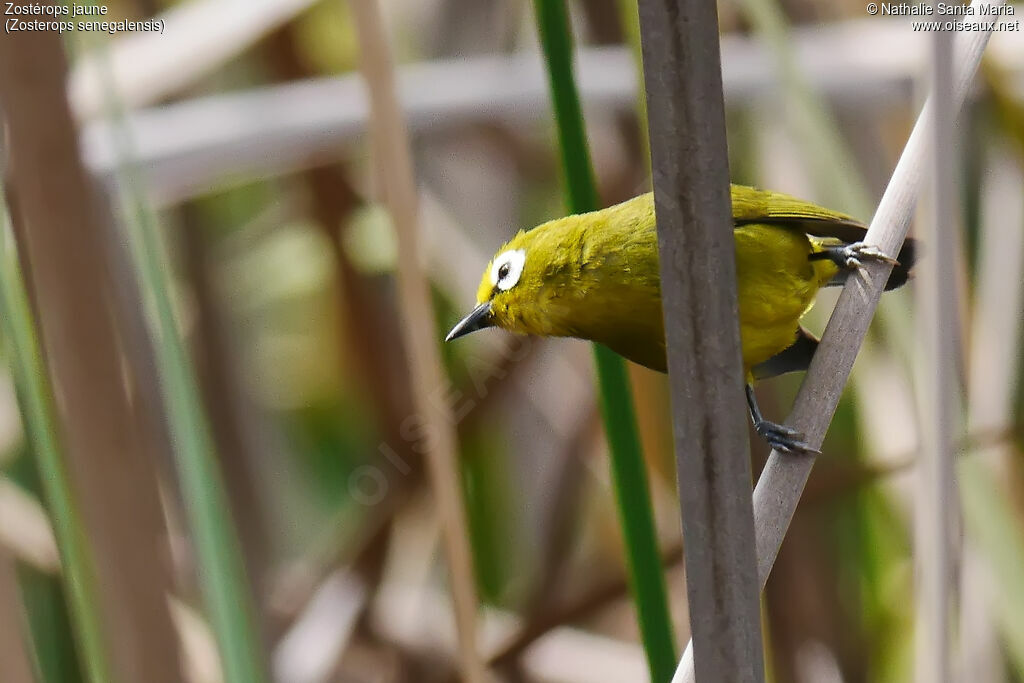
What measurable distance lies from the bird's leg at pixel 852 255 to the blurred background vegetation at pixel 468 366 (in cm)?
20

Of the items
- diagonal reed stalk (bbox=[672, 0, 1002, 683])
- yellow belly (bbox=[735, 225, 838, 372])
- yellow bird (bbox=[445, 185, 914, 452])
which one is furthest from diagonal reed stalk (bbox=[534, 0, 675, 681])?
yellow belly (bbox=[735, 225, 838, 372])

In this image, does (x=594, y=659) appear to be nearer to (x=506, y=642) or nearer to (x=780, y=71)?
(x=506, y=642)

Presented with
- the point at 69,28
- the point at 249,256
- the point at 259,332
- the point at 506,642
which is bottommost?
the point at 506,642

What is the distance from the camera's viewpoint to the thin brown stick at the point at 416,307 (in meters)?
0.74

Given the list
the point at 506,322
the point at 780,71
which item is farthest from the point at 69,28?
the point at 780,71

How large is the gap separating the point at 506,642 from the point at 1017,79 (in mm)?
897

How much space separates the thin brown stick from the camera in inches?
29.3

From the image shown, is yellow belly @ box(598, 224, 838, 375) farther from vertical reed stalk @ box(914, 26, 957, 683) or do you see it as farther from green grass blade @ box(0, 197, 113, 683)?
green grass blade @ box(0, 197, 113, 683)

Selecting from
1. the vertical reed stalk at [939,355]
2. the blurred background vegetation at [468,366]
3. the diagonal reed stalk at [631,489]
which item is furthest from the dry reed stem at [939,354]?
the blurred background vegetation at [468,366]

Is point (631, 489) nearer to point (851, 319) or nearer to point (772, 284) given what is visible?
point (851, 319)

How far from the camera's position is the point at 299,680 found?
1301mm

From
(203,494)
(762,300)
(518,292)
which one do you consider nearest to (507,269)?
(518,292)

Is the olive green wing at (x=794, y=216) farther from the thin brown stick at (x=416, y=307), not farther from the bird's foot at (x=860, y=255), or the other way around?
the thin brown stick at (x=416, y=307)

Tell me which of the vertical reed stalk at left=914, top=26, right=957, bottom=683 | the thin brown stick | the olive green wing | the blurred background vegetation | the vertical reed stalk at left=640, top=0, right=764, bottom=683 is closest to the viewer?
the vertical reed stalk at left=640, top=0, right=764, bottom=683
